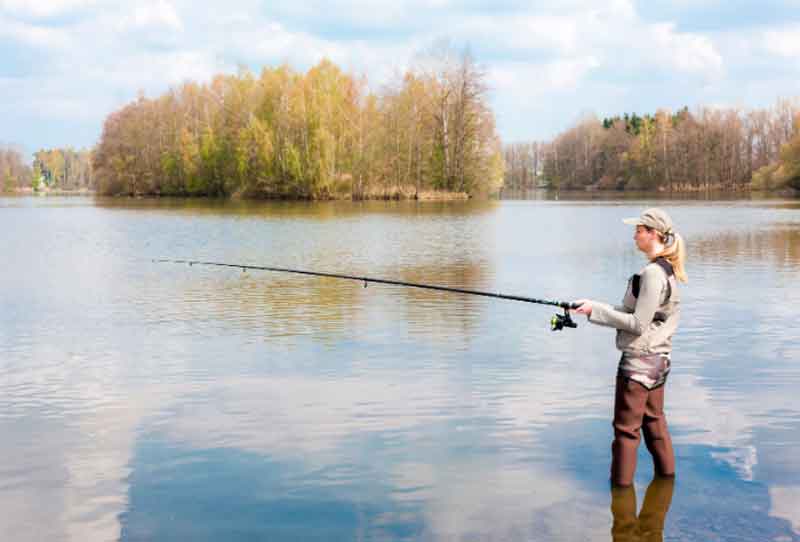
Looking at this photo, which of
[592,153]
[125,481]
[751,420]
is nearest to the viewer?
[125,481]

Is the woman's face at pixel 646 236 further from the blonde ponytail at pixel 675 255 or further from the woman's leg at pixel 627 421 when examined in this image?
the woman's leg at pixel 627 421

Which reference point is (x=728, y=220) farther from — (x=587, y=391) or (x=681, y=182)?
(x=681, y=182)

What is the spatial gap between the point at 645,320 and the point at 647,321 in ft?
0.05

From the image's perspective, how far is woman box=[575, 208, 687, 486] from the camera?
5914 millimetres

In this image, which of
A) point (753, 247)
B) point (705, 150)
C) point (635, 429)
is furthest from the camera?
point (705, 150)

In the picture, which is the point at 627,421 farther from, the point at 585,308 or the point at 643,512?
the point at 585,308

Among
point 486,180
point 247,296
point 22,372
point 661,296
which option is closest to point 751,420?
point 661,296

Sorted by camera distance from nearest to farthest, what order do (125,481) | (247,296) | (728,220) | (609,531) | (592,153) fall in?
(609,531) < (125,481) < (247,296) < (728,220) < (592,153)

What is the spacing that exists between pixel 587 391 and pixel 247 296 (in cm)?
953

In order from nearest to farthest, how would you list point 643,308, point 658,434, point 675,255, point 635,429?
point 643,308 → point 675,255 → point 635,429 → point 658,434

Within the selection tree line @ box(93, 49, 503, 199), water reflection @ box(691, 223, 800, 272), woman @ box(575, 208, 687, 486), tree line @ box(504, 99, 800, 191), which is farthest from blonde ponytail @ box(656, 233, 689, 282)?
tree line @ box(504, 99, 800, 191)

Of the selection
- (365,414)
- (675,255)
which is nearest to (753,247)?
(365,414)

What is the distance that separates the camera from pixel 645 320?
5895mm

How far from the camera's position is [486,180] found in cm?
8400
